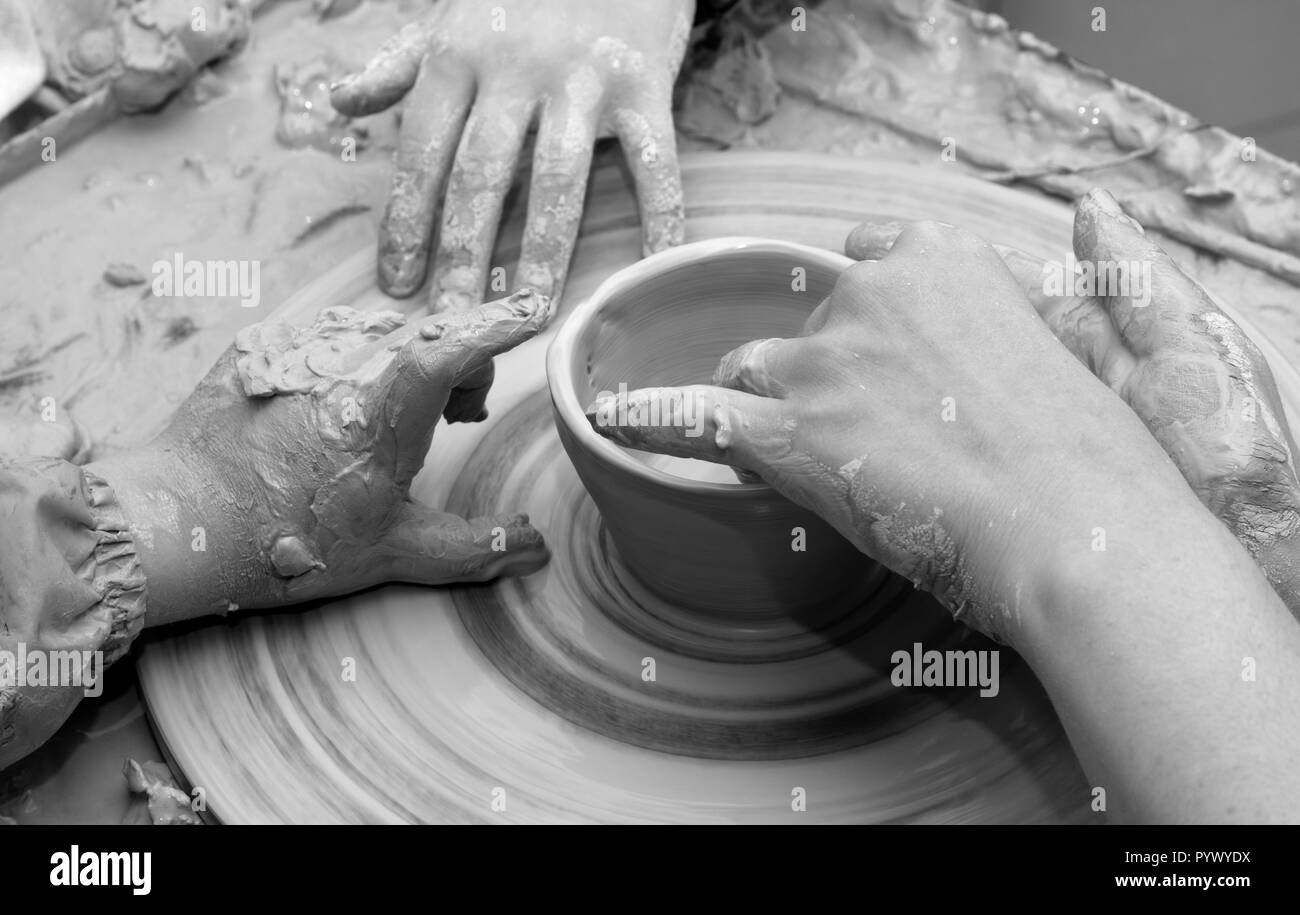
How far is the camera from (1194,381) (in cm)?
119

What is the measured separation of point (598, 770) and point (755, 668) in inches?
7.7

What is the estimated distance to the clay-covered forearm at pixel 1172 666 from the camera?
96cm

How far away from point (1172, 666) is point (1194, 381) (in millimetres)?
312

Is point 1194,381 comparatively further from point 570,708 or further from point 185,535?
point 185,535

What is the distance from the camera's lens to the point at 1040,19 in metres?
2.66

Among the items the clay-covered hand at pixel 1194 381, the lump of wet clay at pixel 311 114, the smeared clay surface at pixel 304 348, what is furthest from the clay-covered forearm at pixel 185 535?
the clay-covered hand at pixel 1194 381

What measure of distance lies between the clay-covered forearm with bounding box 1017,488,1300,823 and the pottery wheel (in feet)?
0.75

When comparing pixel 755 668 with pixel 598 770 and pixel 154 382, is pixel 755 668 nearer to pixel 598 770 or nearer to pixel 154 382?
pixel 598 770

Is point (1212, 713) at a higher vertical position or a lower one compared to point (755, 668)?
lower

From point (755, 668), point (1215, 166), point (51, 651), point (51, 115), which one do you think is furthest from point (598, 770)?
point (51, 115)

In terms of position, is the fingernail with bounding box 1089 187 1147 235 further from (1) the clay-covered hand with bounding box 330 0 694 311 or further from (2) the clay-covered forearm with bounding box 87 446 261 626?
(2) the clay-covered forearm with bounding box 87 446 261 626

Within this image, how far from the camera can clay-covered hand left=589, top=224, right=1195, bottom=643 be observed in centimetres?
109

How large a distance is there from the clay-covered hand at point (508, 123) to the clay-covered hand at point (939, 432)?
0.48m

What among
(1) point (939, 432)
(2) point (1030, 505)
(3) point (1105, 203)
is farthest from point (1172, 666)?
(3) point (1105, 203)
